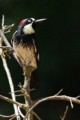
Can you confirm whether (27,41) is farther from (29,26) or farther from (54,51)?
(54,51)

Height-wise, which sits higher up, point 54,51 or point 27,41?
point 27,41

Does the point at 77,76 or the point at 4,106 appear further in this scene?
the point at 77,76

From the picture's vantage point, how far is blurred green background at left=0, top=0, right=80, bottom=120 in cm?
520

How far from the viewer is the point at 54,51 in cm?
541

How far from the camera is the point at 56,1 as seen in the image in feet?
17.7

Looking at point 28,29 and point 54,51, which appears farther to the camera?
point 54,51

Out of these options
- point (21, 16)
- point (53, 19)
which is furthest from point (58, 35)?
point (21, 16)

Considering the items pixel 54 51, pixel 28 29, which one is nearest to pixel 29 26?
pixel 28 29

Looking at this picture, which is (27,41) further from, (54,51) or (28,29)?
(54,51)

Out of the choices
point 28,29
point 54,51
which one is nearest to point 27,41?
point 28,29

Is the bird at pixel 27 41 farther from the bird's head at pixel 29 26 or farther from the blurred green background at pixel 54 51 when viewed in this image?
the blurred green background at pixel 54 51

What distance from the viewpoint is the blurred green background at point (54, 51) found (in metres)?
5.20

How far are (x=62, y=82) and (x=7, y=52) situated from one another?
358cm

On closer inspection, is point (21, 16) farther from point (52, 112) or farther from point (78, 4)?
point (52, 112)
